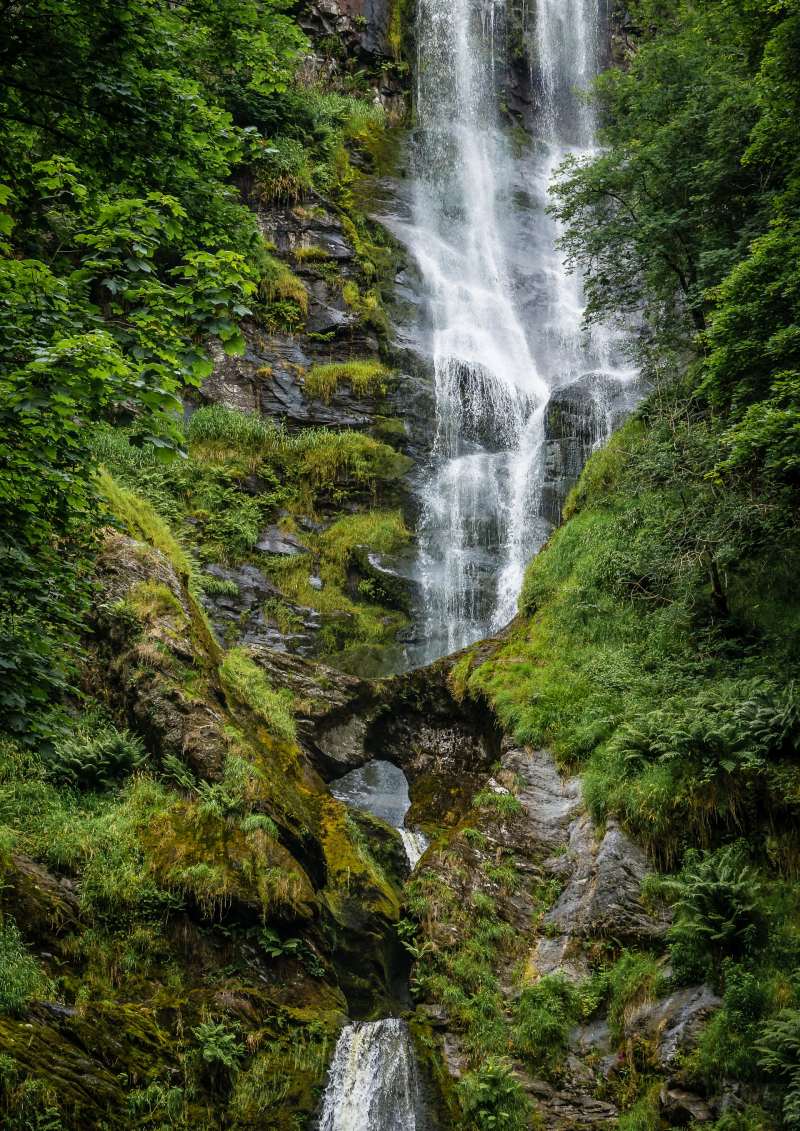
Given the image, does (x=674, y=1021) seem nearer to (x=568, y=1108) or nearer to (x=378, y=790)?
(x=568, y=1108)

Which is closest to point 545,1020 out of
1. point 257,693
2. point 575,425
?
point 257,693

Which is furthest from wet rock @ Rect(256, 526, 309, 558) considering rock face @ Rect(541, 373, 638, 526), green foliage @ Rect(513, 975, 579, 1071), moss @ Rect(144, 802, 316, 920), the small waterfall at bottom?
green foliage @ Rect(513, 975, 579, 1071)

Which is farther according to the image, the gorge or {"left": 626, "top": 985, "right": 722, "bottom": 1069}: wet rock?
{"left": 626, "top": 985, "right": 722, "bottom": 1069}: wet rock

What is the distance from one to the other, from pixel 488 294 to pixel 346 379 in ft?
26.5

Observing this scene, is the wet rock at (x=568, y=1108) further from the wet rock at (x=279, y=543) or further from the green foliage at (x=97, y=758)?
the wet rock at (x=279, y=543)

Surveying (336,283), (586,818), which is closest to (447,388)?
(336,283)

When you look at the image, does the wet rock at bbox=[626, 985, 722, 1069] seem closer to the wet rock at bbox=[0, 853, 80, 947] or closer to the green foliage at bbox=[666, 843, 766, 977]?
the green foliage at bbox=[666, 843, 766, 977]

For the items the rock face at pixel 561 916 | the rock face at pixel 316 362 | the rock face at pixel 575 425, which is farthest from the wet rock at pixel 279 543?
the rock face at pixel 561 916

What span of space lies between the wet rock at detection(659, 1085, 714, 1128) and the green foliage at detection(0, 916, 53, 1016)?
4913 millimetres

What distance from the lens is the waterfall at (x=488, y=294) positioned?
19.2 m

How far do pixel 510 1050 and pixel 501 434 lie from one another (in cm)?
1741

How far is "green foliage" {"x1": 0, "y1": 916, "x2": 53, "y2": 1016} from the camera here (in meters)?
5.62

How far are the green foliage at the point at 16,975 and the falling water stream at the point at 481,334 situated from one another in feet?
10.1

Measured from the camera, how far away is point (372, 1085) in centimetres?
749
